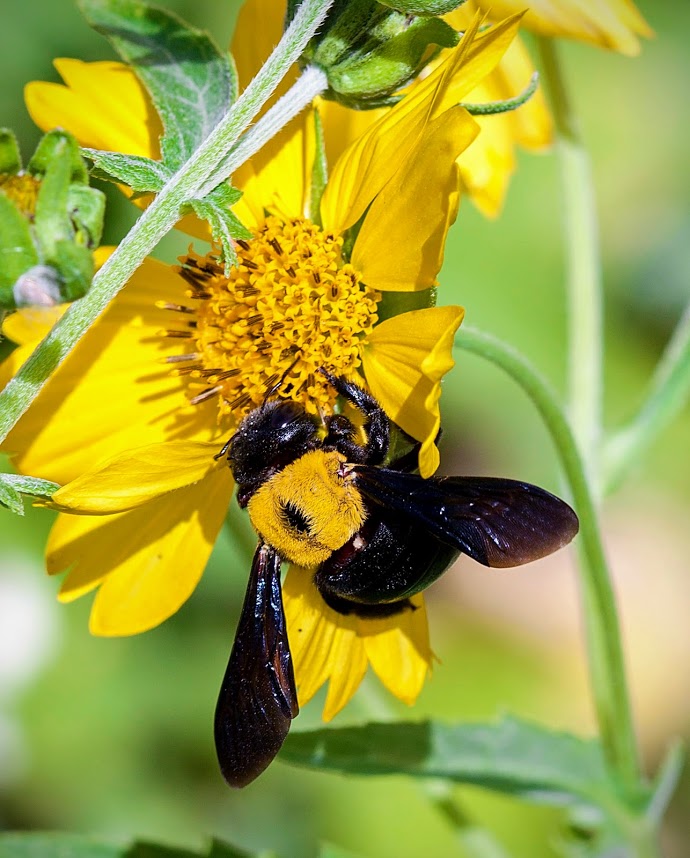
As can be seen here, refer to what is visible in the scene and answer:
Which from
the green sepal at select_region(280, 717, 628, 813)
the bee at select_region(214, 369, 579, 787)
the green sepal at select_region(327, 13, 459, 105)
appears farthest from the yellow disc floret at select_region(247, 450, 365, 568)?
the green sepal at select_region(327, 13, 459, 105)

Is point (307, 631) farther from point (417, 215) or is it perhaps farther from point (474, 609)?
point (474, 609)

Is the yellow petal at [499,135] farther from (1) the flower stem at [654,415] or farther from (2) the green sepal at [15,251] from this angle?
(2) the green sepal at [15,251]

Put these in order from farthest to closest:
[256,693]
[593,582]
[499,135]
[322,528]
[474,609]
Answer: [474,609], [499,135], [593,582], [322,528], [256,693]

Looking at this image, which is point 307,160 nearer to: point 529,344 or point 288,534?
point 288,534

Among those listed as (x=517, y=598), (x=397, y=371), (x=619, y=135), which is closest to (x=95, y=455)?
(x=397, y=371)

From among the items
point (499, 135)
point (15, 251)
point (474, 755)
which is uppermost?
point (499, 135)

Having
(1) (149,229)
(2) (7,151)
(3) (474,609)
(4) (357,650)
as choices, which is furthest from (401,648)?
(3) (474,609)

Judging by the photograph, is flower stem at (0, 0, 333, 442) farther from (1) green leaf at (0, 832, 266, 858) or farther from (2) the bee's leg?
(1) green leaf at (0, 832, 266, 858)

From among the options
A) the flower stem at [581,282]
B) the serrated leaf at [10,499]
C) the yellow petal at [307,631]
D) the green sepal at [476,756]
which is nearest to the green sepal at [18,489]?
the serrated leaf at [10,499]
